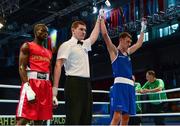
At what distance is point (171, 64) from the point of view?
12.3m

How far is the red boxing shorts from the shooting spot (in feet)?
11.0

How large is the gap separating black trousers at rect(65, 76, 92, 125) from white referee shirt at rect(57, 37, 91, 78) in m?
0.06

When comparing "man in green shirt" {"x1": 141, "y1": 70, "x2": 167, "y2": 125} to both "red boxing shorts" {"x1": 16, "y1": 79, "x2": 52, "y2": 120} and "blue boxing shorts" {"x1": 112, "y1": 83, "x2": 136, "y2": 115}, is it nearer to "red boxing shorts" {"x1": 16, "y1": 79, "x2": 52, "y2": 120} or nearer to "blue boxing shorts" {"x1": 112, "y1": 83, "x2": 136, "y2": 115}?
"blue boxing shorts" {"x1": 112, "y1": 83, "x2": 136, "y2": 115}

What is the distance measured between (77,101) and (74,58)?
0.44 meters

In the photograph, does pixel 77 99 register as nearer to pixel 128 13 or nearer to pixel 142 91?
pixel 142 91

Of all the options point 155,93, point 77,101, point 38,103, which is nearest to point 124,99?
point 77,101

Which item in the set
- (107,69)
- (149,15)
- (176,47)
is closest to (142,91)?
(149,15)

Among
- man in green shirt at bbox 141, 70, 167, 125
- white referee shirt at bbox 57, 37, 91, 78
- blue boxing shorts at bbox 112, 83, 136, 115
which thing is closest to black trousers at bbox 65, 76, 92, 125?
white referee shirt at bbox 57, 37, 91, 78

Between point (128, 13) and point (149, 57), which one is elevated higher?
point (128, 13)

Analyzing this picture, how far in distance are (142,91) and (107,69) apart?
8.56 m

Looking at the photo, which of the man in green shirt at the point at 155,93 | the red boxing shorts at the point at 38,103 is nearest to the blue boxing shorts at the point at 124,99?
the red boxing shorts at the point at 38,103

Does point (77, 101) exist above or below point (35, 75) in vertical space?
below

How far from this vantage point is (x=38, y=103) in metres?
3.41

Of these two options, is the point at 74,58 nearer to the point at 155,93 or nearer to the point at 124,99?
the point at 124,99
